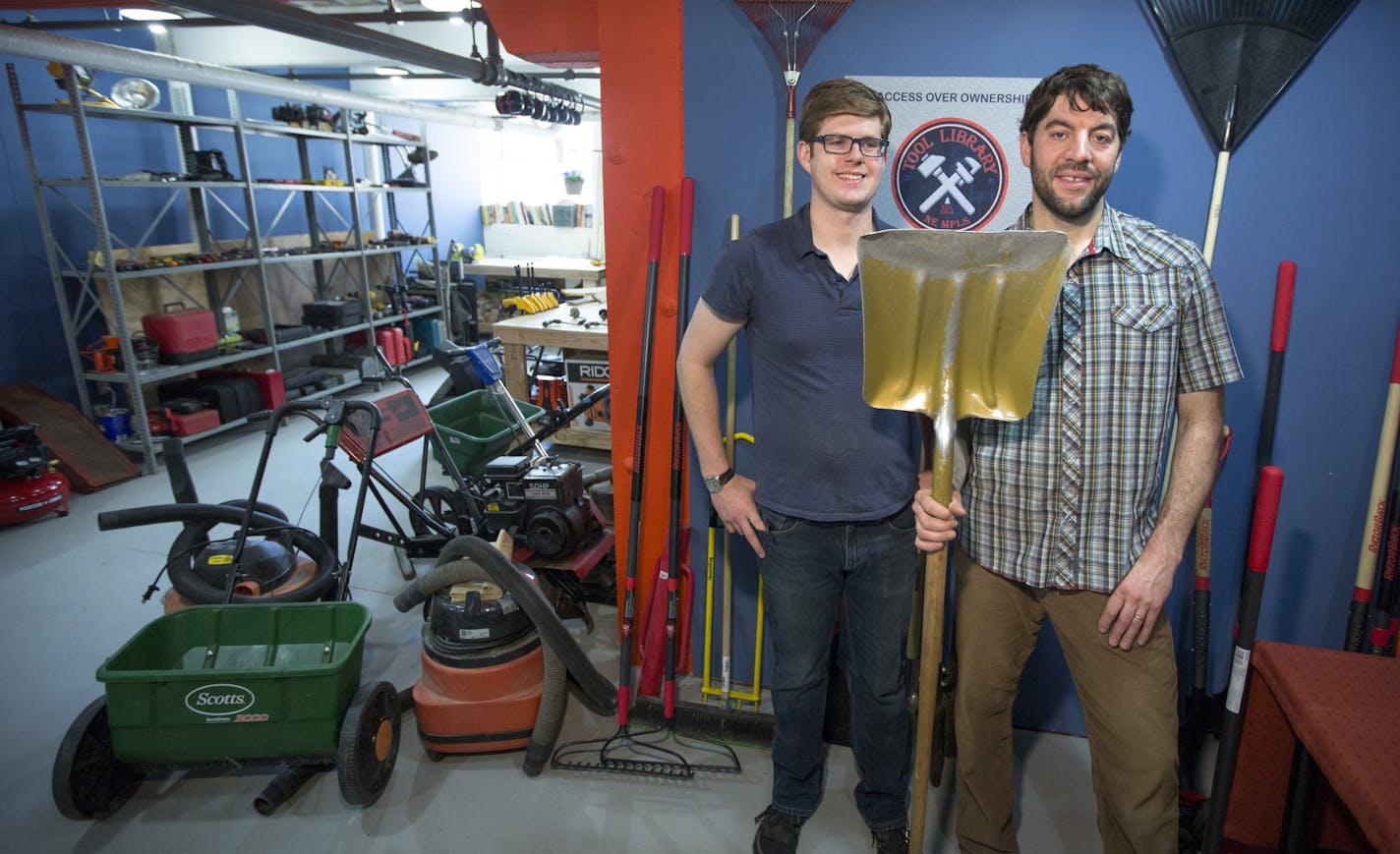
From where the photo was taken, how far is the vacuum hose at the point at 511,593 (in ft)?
7.27

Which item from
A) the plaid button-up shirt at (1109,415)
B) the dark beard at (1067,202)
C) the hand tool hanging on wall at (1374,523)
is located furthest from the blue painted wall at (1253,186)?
the dark beard at (1067,202)

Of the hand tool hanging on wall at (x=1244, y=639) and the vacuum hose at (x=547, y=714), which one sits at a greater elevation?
the hand tool hanging on wall at (x=1244, y=639)

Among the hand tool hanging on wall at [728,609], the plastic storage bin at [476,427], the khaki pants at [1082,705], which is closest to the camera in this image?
the khaki pants at [1082,705]

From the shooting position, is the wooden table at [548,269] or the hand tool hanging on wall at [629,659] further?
the wooden table at [548,269]

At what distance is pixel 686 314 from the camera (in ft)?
7.66

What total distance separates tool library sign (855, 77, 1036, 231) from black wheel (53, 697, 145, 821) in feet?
8.56

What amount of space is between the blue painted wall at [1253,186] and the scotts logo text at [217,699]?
1.55 metres

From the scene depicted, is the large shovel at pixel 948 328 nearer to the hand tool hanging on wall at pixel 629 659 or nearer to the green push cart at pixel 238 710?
the hand tool hanging on wall at pixel 629 659

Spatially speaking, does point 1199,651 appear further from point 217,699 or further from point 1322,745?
point 217,699

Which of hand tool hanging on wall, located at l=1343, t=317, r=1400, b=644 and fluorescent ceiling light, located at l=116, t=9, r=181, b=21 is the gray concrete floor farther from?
fluorescent ceiling light, located at l=116, t=9, r=181, b=21

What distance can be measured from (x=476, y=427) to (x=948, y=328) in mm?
3527

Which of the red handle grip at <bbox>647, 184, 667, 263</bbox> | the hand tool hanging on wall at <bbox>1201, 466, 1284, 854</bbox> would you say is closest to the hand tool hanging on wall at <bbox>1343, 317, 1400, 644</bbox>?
the hand tool hanging on wall at <bbox>1201, 466, 1284, 854</bbox>

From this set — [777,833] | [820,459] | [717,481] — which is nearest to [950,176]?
[820,459]

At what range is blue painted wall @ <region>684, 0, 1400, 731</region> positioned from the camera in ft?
6.40
